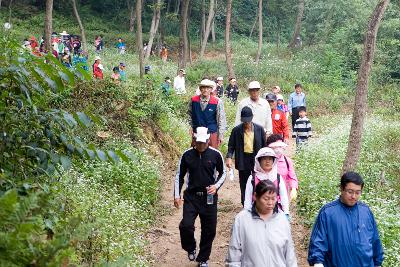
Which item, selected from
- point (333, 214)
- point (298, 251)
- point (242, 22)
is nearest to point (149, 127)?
point (298, 251)

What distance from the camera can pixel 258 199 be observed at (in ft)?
16.6

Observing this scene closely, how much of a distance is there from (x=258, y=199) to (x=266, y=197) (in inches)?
3.6

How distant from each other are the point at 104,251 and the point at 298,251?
3.47 metres

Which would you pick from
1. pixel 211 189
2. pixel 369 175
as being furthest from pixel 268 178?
pixel 369 175

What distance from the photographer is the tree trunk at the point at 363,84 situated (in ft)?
32.1

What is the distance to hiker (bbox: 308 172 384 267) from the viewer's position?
5.12 m

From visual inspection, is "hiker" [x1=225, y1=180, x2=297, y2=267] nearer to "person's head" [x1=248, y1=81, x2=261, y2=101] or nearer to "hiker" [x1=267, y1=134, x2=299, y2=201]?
"hiker" [x1=267, y1=134, x2=299, y2=201]

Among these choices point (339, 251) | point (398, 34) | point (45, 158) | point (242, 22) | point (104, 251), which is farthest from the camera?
point (242, 22)

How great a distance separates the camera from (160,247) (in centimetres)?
880

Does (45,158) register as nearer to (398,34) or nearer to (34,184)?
(34,184)

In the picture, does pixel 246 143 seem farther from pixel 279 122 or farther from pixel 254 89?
pixel 279 122

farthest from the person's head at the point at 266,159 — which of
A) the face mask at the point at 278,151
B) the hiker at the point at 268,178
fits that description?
the face mask at the point at 278,151

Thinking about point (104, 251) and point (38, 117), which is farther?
point (104, 251)

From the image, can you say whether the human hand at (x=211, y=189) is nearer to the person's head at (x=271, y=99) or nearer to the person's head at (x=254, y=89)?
the person's head at (x=254, y=89)
